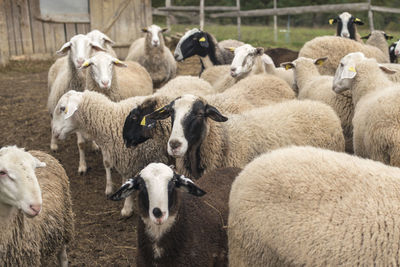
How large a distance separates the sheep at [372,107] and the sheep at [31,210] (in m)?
2.70

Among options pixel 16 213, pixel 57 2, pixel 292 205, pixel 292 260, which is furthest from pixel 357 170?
pixel 57 2

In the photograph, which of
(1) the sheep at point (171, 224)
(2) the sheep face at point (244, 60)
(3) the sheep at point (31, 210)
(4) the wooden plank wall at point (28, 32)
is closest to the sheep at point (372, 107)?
(2) the sheep face at point (244, 60)

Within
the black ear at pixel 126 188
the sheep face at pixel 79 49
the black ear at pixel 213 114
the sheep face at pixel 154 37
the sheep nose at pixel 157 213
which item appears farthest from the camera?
the sheep face at pixel 154 37

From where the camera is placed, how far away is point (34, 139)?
23.1 feet

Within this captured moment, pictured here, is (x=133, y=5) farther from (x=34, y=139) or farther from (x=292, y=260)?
(x=292, y=260)

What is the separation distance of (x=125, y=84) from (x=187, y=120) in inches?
111

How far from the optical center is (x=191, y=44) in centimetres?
788

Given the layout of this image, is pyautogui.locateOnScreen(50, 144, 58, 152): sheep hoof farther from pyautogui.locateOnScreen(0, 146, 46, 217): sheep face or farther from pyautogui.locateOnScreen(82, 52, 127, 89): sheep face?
pyautogui.locateOnScreen(0, 146, 46, 217): sheep face

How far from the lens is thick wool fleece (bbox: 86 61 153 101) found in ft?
18.9

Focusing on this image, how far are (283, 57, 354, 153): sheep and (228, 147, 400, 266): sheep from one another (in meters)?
2.57

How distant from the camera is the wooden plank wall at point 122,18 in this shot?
1282 centimetres

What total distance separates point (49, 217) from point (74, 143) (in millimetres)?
3764

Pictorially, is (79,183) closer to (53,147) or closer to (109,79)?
(53,147)

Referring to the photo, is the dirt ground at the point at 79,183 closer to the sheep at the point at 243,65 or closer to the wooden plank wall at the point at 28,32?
the wooden plank wall at the point at 28,32
